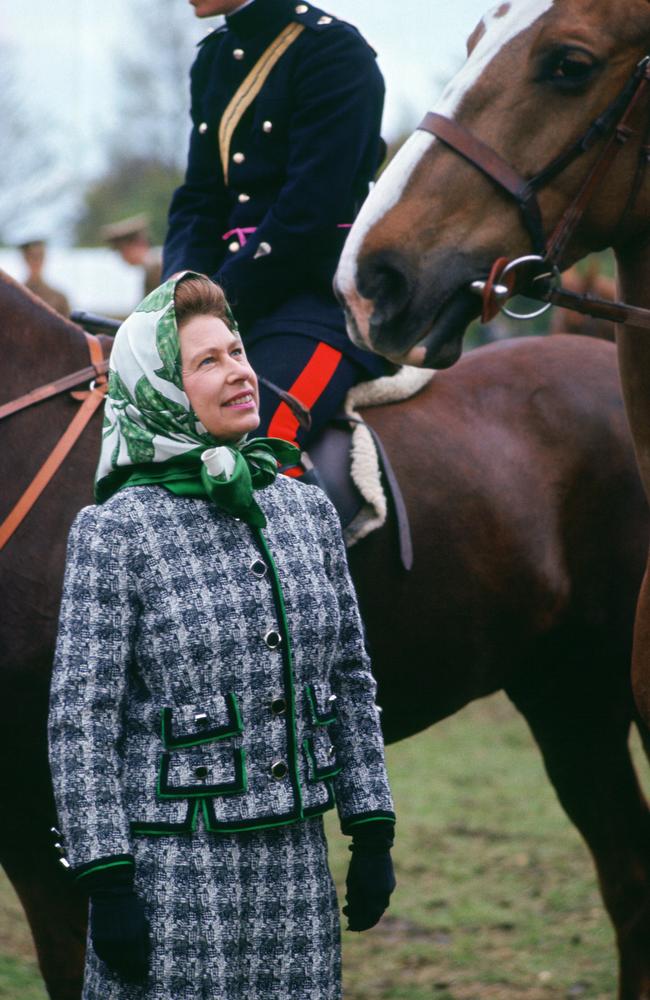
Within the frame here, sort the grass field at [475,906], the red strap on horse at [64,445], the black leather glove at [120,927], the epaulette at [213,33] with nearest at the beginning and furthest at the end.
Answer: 1. the black leather glove at [120,927]
2. the red strap on horse at [64,445]
3. the epaulette at [213,33]
4. the grass field at [475,906]

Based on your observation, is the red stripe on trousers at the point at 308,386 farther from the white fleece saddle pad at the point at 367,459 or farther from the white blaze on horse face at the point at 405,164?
the white blaze on horse face at the point at 405,164

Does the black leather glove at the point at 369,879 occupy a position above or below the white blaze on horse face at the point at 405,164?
below

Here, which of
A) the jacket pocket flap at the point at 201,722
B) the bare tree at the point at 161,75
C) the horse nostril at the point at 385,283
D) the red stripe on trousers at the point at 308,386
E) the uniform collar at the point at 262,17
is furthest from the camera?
the bare tree at the point at 161,75

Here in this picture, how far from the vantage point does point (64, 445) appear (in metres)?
2.80

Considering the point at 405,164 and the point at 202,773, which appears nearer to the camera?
the point at 202,773

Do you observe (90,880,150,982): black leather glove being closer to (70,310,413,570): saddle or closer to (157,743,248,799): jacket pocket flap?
(157,743,248,799): jacket pocket flap

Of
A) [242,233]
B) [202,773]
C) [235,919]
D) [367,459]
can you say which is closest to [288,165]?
[242,233]

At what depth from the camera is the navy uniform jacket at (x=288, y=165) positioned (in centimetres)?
292

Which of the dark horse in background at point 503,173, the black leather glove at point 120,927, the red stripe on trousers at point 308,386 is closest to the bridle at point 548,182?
the dark horse in background at point 503,173

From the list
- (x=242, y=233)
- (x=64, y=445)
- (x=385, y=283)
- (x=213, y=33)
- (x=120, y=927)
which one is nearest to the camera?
(x=120, y=927)

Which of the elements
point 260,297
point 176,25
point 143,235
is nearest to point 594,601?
point 260,297

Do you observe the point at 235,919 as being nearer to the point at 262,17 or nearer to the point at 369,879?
the point at 369,879

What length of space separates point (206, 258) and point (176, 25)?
27039 mm

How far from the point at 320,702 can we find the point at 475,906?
117 inches
